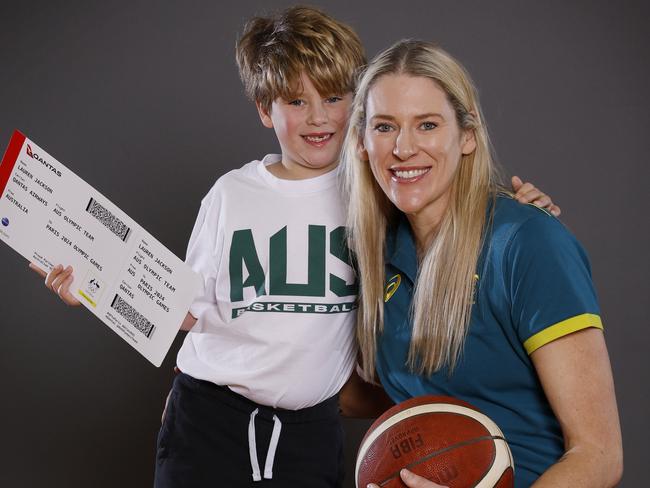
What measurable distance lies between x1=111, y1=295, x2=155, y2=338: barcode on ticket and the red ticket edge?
392 millimetres

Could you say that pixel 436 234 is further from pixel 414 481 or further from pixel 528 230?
pixel 414 481

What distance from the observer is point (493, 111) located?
306 centimetres

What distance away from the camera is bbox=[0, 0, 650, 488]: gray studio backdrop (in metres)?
3.04

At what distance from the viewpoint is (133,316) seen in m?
1.89

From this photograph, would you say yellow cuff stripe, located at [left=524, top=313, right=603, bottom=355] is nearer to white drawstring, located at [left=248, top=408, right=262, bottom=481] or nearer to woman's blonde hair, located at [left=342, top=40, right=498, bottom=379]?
woman's blonde hair, located at [left=342, top=40, right=498, bottom=379]

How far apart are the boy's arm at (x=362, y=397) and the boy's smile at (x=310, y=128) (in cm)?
55

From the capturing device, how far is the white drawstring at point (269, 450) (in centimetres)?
204

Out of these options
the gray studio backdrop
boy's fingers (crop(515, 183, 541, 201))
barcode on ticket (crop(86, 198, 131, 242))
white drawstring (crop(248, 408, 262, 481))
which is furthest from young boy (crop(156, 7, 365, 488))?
the gray studio backdrop

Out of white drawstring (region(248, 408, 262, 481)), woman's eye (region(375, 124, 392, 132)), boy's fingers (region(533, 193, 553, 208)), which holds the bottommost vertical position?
white drawstring (region(248, 408, 262, 481))

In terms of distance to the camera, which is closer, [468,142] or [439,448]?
[439,448]

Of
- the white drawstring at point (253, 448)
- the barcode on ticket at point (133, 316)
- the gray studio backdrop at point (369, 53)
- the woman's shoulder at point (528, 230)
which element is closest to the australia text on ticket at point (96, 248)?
the barcode on ticket at point (133, 316)

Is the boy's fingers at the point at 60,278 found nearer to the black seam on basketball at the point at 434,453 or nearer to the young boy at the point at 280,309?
the young boy at the point at 280,309

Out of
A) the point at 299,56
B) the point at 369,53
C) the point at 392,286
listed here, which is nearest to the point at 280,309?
the point at 392,286

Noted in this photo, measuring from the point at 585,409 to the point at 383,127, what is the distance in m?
0.71
